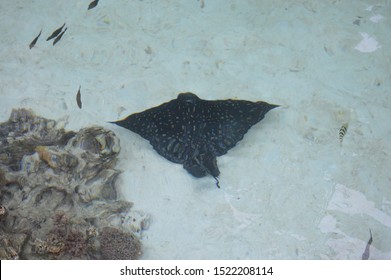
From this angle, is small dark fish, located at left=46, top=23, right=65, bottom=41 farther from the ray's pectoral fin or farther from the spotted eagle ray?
the ray's pectoral fin

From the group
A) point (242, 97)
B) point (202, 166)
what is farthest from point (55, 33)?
point (202, 166)

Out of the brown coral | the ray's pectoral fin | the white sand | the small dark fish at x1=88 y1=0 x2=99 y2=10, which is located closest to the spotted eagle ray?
the ray's pectoral fin

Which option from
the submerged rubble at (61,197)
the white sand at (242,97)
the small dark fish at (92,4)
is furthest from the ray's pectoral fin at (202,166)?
the small dark fish at (92,4)

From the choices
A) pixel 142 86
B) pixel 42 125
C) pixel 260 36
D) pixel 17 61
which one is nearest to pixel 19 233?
pixel 42 125

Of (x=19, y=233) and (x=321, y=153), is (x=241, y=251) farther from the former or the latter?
(x=19, y=233)

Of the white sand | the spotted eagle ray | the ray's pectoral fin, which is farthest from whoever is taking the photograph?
the spotted eagle ray

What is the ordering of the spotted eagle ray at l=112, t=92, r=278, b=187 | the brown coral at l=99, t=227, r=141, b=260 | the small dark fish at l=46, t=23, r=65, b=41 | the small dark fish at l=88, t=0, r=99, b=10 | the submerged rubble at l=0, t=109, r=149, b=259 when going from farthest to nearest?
the small dark fish at l=88, t=0, r=99, b=10
the small dark fish at l=46, t=23, r=65, b=41
the spotted eagle ray at l=112, t=92, r=278, b=187
the brown coral at l=99, t=227, r=141, b=260
the submerged rubble at l=0, t=109, r=149, b=259
